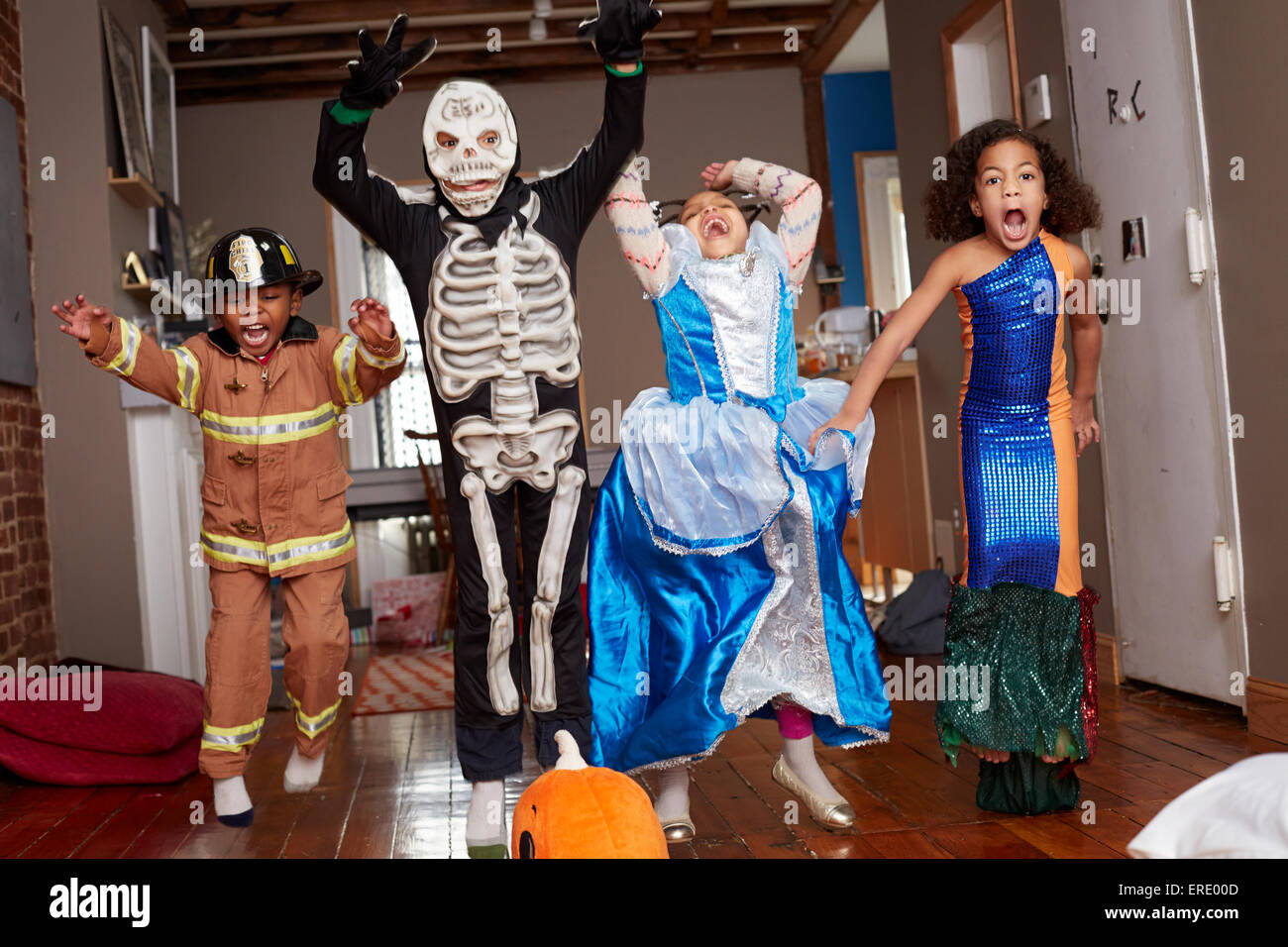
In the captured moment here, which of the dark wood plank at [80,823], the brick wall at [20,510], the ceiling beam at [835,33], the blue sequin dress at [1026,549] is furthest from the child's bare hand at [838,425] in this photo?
the ceiling beam at [835,33]

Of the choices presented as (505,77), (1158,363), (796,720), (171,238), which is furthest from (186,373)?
(505,77)

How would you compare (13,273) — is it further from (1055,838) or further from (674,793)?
(1055,838)

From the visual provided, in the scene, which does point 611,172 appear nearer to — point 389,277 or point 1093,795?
point 1093,795

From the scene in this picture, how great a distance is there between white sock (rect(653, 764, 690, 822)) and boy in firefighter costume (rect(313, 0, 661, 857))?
0.20 metres

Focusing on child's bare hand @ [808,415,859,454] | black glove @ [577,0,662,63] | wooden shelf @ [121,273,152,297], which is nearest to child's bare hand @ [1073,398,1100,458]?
child's bare hand @ [808,415,859,454]

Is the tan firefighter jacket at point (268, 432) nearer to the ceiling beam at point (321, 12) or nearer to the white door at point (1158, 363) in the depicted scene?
the white door at point (1158, 363)

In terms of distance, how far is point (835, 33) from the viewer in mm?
7145

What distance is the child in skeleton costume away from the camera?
2268 millimetres

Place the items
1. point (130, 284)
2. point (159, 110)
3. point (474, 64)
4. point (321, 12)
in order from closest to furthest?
point (130, 284)
point (159, 110)
point (321, 12)
point (474, 64)

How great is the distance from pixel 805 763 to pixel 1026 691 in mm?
470

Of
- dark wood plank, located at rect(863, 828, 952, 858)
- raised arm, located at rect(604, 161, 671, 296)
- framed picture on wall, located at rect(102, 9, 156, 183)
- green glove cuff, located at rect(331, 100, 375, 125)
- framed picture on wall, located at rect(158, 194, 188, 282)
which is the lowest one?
dark wood plank, located at rect(863, 828, 952, 858)

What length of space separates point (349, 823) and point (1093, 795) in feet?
5.28

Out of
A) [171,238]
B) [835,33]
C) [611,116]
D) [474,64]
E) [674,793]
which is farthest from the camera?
[474,64]

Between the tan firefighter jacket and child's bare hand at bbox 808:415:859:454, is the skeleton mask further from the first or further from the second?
child's bare hand at bbox 808:415:859:454
